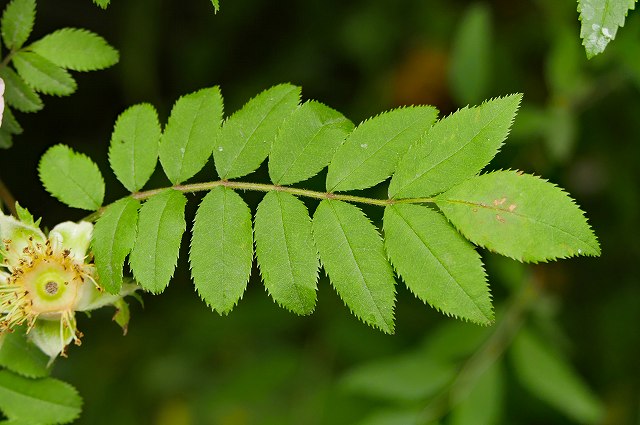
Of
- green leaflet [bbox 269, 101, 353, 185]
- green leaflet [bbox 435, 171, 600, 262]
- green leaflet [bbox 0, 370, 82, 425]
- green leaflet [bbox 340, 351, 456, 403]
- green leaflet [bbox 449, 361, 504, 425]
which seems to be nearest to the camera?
green leaflet [bbox 435, 171, 600, 262]

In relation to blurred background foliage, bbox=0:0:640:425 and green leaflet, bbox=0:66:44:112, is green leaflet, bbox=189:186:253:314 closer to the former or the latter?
green leaflet, bbox=0:66:44:112

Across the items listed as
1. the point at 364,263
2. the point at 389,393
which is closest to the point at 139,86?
the point at 389,393

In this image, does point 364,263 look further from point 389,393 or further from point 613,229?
point 613,229

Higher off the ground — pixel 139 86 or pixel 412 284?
pixel 412 284

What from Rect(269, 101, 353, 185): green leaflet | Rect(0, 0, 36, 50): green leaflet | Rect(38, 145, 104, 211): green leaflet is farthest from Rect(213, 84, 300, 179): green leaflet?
Rect(0, 0, 36, 50): green leaflet

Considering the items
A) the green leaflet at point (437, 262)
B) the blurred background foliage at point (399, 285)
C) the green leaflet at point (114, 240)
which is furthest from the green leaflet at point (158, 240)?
the blurred background foliage at point (399, 285)

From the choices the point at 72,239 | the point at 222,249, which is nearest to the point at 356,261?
the point at 222,249
